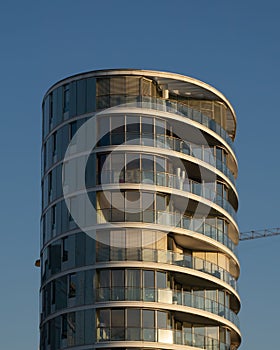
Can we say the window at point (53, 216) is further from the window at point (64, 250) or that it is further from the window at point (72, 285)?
the window at point (72, 285)

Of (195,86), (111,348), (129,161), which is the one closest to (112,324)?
(111,348)

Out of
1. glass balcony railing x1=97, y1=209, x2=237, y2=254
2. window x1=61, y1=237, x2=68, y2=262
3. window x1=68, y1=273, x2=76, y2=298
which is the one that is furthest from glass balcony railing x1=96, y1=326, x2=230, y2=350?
glass balcony railing x1=97, y1=209, x2=237, y2=254

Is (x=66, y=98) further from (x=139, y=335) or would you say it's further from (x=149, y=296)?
(x=139, y=335)

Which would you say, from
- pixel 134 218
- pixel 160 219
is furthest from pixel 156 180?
pixel 134 218

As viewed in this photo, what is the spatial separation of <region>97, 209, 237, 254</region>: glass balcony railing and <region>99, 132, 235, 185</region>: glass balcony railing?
4.99 m

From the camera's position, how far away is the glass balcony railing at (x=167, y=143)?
81.7 metres

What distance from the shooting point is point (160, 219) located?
80.8 meters

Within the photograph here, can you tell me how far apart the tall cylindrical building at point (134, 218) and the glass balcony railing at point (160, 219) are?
0.32 feet

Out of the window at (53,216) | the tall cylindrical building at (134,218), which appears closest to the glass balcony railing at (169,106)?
the tall cylindrical building at (134,218)

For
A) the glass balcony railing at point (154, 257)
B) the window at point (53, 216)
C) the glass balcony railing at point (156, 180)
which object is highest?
the glass balcony railing at point (156, 180)

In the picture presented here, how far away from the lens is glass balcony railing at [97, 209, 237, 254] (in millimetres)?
80000

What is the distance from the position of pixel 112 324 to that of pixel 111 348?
168 cm

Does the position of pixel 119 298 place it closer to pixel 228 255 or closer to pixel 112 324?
pixel 112 324

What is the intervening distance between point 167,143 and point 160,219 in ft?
19.6
